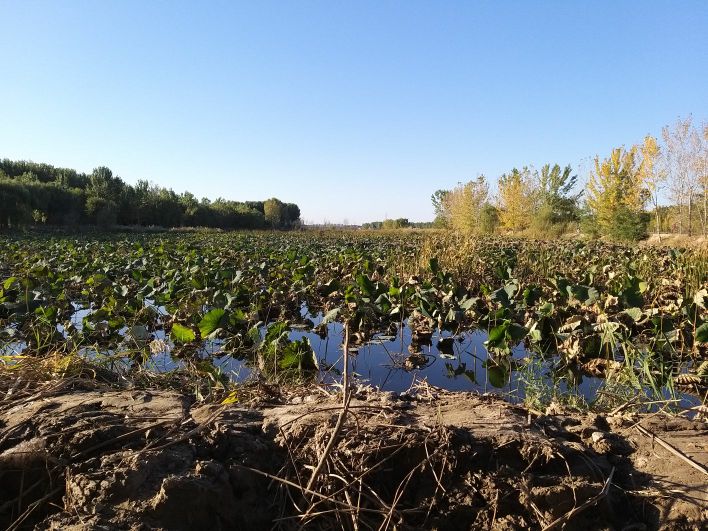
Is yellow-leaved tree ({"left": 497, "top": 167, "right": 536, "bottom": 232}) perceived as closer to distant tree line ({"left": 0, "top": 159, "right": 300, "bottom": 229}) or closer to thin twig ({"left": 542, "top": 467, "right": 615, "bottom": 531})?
distant tree line ({"left": 0, "top": 159, "right": 300, "bottom": 229})

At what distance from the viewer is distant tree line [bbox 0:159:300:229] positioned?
3159 cm

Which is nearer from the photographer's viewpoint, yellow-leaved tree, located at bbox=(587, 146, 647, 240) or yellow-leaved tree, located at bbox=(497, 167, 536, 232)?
yellow-leaved tree, located at bbox=(587, 146, 647, 240)

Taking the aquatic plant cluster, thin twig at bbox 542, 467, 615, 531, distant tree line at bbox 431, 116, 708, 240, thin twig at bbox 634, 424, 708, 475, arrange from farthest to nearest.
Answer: distant tree line at bbox 431, 116, 708, 240 → the aquatic plant cluster → thin twig at bbox 634, 424, 708, 475 → thin twig at bbox 542, 467, 615, 531

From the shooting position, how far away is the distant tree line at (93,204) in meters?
31.6

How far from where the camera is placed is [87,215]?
3950cm

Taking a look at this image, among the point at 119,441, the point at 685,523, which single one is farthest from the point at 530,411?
the point at 119,441

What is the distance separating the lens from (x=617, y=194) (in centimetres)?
2861

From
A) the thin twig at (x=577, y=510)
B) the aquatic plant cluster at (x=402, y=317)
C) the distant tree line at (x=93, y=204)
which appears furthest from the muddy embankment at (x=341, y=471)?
the distant tree line at (x=93, y=204)

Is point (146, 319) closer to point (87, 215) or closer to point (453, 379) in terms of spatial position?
point (453, 379)

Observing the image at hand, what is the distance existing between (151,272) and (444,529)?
8.71 meters

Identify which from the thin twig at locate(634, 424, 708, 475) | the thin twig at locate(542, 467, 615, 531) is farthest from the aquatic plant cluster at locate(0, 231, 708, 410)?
the thin twig at locate(542, 467, 615, 531)

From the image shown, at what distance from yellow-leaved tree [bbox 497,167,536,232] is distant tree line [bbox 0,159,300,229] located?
28.9 metres

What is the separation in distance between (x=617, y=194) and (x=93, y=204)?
40.4 metres

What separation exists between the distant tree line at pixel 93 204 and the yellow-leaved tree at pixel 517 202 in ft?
94.7
